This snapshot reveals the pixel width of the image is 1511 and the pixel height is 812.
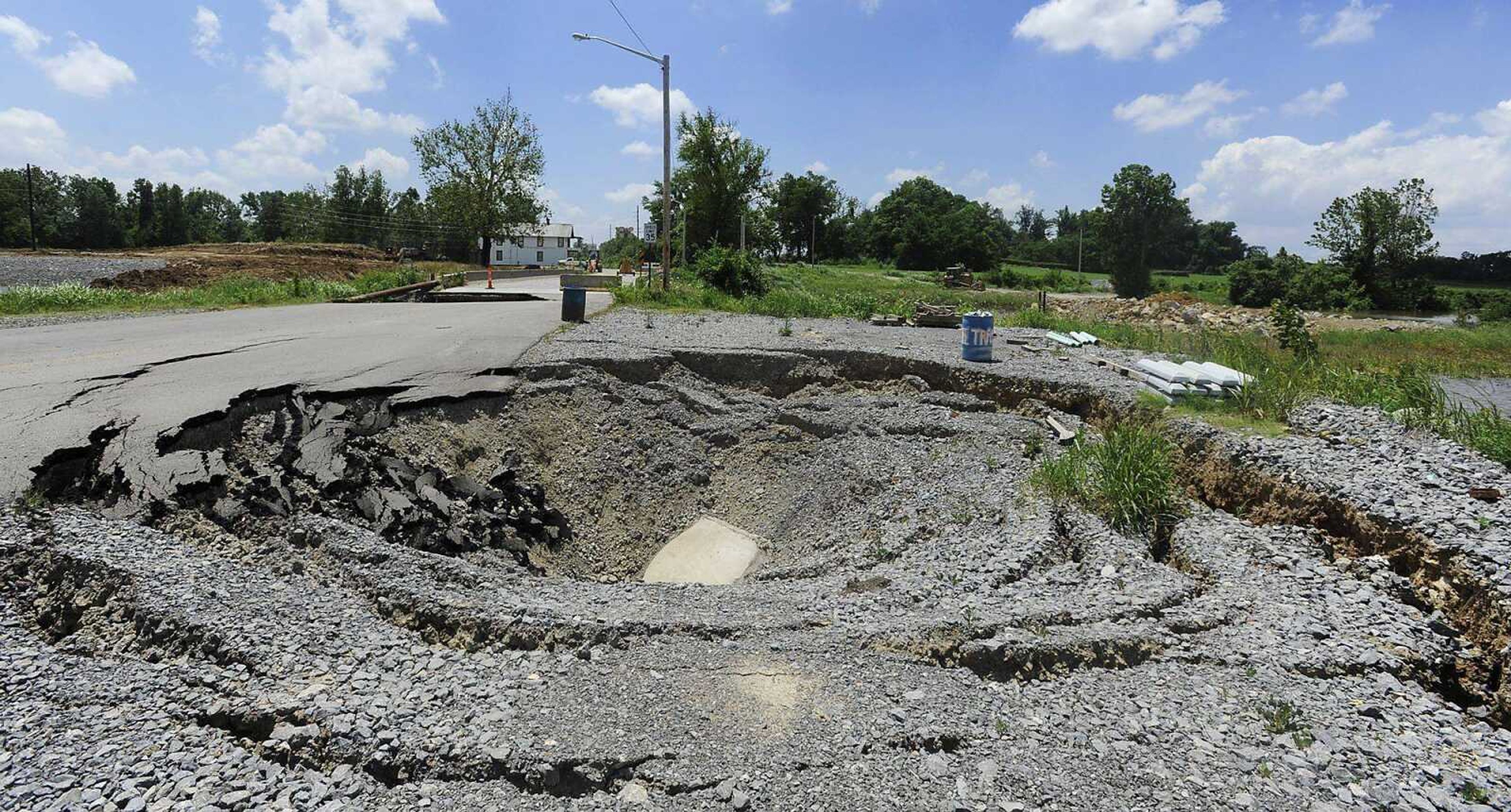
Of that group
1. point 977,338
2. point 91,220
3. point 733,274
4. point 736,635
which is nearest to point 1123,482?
point 736,635

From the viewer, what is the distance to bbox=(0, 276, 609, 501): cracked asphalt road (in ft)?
21.9

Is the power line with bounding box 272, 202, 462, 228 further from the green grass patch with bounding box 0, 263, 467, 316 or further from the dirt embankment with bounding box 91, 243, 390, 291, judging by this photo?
the green grass patch with bounding box 0, 263, 467, 316

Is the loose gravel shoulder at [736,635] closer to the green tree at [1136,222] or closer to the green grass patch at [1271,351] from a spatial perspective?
the green grass patch at [1271,351]

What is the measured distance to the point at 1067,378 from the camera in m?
11.7

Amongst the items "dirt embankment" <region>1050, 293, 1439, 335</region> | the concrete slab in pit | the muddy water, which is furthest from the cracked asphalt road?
"dirt embankment" <region>1050, 293, 1439, 335</region>

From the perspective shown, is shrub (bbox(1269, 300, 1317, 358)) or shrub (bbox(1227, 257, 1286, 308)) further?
shrub (bbox(1227, 257, 1286, 308))

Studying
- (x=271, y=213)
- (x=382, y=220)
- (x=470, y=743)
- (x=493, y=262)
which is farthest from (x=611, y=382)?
(x=271, y=213)

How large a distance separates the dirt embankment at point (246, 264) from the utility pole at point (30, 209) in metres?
9.76

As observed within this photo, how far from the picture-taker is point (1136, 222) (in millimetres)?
70375

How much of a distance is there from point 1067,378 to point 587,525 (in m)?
7.10

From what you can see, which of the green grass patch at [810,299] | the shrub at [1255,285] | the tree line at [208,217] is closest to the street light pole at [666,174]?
the green grass patch at [810,299]

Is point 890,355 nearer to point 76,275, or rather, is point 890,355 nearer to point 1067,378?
point 1067,378

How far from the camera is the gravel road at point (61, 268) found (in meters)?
21.5

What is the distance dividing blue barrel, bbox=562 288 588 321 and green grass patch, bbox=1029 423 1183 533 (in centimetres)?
983
